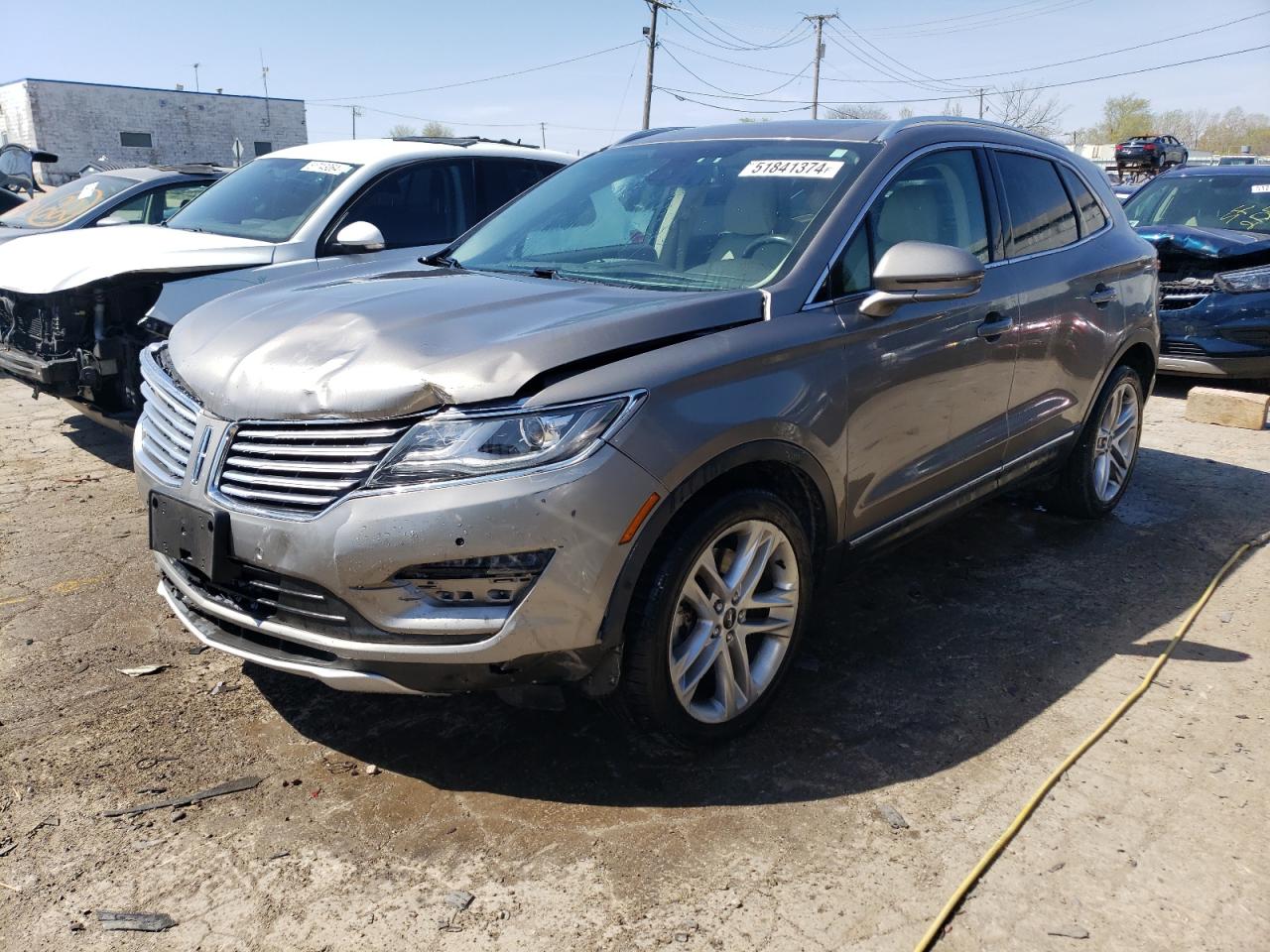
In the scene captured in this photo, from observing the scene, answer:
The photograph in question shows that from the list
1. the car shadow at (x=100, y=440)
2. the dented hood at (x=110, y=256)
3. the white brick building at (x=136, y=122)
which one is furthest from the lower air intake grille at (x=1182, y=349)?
the white brick building at (x=136, y=122)

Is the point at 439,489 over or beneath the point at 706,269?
beneath

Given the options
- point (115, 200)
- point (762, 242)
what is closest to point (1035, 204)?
point (762, 242)

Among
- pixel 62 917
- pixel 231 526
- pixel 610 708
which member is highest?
pixel 231 526

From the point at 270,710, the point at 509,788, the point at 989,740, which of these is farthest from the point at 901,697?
the point at 270,710

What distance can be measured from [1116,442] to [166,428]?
15.0 ft

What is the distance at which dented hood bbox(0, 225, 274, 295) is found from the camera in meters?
5.52

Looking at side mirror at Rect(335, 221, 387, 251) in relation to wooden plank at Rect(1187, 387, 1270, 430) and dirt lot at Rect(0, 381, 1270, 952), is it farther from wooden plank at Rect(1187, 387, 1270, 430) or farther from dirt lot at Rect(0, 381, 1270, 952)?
wooden plank at Rect(1187, 387, 1270, 430)

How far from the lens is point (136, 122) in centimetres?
5912

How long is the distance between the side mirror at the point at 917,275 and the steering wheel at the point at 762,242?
0.32 metres

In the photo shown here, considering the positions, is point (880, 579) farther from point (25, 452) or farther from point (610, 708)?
point (25, 452)

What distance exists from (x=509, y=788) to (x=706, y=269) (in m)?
1.76

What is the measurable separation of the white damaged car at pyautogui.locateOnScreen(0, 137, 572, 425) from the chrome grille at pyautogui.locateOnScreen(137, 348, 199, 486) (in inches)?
74.7

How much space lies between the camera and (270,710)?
332cm

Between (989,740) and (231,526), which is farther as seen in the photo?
(989,740)
